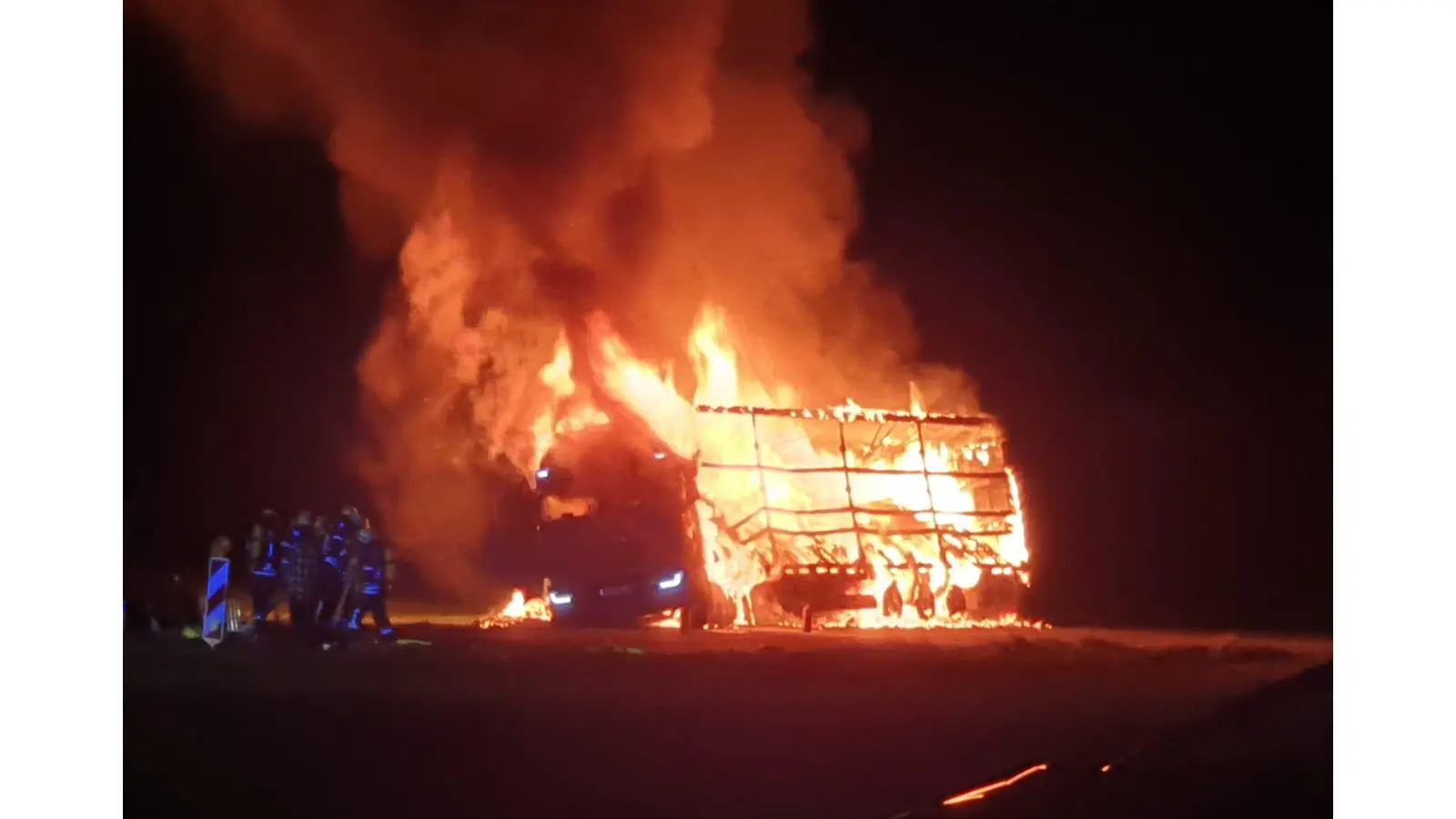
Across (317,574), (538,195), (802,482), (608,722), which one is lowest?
(608,722)

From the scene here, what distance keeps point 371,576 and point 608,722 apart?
2.37 feet

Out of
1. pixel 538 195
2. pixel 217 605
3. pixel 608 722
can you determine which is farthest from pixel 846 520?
pixel 217 605

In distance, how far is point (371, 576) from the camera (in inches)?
116

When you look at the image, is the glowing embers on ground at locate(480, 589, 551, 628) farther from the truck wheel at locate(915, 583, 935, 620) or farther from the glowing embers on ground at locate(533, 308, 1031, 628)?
the truck wheel at locate(915, 583, 935, 620)

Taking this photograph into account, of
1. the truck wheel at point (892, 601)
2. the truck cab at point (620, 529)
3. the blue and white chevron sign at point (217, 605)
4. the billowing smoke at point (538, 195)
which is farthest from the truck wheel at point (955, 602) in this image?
the blue and white chevron sign at point (217, 605)

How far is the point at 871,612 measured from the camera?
296cm

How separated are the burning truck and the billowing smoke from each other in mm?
141

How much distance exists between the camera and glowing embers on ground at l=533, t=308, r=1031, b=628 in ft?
9.68

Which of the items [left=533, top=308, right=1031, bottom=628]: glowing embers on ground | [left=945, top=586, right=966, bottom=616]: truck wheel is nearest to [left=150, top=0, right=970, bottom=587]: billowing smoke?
[left=533, top=308, right=1031, bottom=628]: glowing embers on ground

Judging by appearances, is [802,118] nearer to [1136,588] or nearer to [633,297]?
[633,297]

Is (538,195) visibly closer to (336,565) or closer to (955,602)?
(336,565)

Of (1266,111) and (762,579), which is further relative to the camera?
(1266,111)
